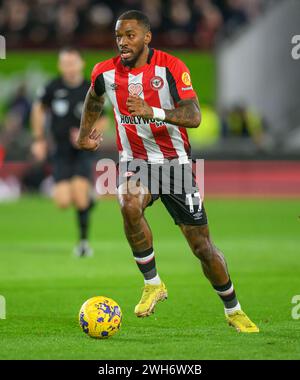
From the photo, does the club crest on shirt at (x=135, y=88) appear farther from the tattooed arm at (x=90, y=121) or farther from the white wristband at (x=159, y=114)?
the white wristband at (x=159, y=114)

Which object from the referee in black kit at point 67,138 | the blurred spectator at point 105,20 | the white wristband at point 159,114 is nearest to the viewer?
the white wristband at point 159,114

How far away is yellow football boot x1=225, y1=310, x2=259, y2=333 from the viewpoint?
7817mm

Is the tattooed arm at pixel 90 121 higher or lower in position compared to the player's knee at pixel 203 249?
higher

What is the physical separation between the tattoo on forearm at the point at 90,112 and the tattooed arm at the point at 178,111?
2.68ft

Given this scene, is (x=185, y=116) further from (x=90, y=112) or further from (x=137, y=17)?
(x=90, y=112)

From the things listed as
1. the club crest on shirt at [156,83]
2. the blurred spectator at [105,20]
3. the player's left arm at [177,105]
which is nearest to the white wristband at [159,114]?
the player's left arm at [177,105]

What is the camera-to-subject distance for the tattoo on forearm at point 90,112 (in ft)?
27.2

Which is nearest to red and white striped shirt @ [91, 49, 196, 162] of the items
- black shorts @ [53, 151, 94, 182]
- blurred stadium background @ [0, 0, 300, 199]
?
black shorts @ [53, 151, 94, 182]

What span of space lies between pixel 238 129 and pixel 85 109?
16.1 meters

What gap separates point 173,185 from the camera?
8.09 meters

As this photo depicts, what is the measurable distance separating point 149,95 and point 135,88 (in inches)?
4.8

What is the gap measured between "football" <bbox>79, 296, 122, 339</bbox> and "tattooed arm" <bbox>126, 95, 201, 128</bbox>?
1.45m

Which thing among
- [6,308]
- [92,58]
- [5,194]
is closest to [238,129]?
[92,58]
